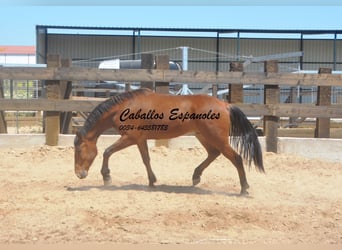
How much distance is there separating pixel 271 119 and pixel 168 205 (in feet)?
14.9

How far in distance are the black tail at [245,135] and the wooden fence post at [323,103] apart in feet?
12.2

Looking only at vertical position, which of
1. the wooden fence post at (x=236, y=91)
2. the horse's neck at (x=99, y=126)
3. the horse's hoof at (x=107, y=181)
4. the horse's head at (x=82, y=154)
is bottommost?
the horse's hoof at (x=107, y=181)

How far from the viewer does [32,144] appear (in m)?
9.30

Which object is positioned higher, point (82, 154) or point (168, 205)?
point (82, 154)

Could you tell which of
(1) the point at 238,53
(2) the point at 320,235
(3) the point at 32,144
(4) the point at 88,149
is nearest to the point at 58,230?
(4) the point at 88,149

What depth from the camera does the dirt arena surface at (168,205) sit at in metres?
4.44

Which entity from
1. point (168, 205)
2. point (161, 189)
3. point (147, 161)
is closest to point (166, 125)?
point (147, 161)

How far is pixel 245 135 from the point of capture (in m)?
6.38

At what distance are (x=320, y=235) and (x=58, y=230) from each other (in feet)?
8.13

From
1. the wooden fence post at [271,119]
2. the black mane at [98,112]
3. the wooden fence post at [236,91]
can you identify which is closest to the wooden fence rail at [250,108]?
the wooden fence post at [271,119]

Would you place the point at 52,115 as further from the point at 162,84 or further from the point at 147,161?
the point at 147,161

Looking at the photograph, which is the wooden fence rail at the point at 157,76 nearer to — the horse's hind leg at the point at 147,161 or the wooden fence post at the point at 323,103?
the wooden fence post at the point at 323,103

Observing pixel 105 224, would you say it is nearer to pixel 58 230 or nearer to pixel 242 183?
pixel 58 230

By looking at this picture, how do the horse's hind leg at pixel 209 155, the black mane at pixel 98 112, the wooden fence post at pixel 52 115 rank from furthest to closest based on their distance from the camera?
the wooden fence post at pixel 52 115
the horse's hind leg at pixel 209 155
the black mane at pixel 98 112
